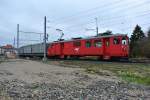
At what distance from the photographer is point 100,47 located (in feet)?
120

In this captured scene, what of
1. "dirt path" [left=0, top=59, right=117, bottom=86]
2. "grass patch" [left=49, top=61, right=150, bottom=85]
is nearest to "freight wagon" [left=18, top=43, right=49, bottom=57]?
"grass patch" [left=49, top=61, right=150, bottom=85]

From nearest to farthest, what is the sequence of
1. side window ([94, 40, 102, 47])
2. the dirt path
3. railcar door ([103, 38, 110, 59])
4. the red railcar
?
1. the dirt path
2. the red railcar
3. railcar door ([103, 38, 110, 59])
4. side window ([94, 40, 102, 47])

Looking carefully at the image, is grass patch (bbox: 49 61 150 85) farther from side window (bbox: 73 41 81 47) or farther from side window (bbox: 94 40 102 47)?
side window (bbox: 73 41 81 47)

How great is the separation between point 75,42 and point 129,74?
23541 mm

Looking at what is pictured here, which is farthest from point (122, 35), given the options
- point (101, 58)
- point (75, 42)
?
point (75, 42)

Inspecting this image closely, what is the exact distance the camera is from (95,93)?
1117 centimetres

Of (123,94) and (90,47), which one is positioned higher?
(90,47)

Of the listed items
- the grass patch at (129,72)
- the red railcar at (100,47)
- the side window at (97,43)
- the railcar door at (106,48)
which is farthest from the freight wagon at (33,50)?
the grass patch at (129,72)

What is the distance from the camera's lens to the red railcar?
113 ft

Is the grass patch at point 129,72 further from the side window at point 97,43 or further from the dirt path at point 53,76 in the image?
the side window at point 97,43

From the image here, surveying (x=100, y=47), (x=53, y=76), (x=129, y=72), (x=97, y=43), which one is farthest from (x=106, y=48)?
(x=53, y=76)

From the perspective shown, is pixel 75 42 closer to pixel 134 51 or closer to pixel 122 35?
pixel 122 35

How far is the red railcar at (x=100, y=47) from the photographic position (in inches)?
1357

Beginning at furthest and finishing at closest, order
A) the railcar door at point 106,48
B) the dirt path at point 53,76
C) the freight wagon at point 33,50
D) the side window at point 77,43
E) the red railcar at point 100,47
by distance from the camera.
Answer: the freight wagon at point 33,50
the side window at point 77,43
the railcar door at point 106,48
the red railcar at point 100,47
the dirt path at point 53,76
